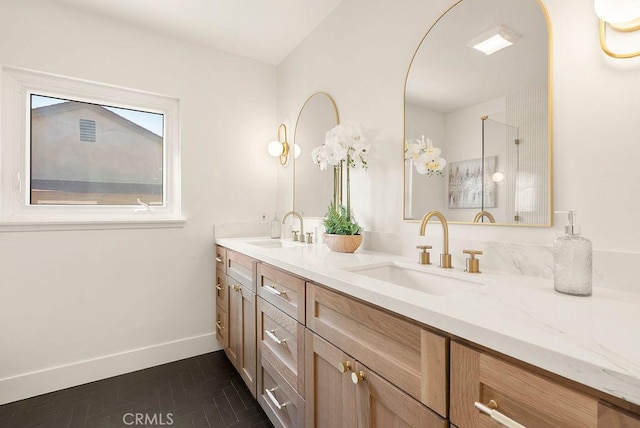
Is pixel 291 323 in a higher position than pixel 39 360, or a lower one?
higher

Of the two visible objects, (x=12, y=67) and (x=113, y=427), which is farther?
(x=12, y=67)

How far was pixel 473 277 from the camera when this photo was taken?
1.01 meters

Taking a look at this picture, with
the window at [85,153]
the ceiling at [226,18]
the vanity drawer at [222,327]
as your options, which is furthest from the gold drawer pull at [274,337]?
the ceiling at [226,18]

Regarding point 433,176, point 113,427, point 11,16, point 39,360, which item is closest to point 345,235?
point 433,176

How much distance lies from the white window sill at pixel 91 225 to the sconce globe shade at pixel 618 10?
7.99ft

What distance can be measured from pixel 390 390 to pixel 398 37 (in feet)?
5.18

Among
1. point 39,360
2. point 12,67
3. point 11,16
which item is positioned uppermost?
point 11,16

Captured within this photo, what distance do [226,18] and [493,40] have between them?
1.77 m

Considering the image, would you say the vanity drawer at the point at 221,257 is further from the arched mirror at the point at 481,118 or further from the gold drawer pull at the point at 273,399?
the arched mirror at the point at 481,118

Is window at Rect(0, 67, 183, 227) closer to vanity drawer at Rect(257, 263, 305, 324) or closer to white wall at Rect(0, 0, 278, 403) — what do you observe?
white wall at Rect(0, 0, 278, 403)

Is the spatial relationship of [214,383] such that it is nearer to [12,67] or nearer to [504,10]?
[12,67]

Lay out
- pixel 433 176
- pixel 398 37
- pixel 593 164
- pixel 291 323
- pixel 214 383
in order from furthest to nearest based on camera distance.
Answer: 1. pixel 214 383
2. pixel 398 37
3. pixel 433 176
4. pixel 291 323
5. pixel 593 164

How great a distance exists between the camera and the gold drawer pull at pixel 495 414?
0.52 m

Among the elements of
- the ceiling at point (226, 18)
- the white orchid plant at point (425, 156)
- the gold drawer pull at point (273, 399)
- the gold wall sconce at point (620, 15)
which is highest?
the ceiling at point (226, 18)
